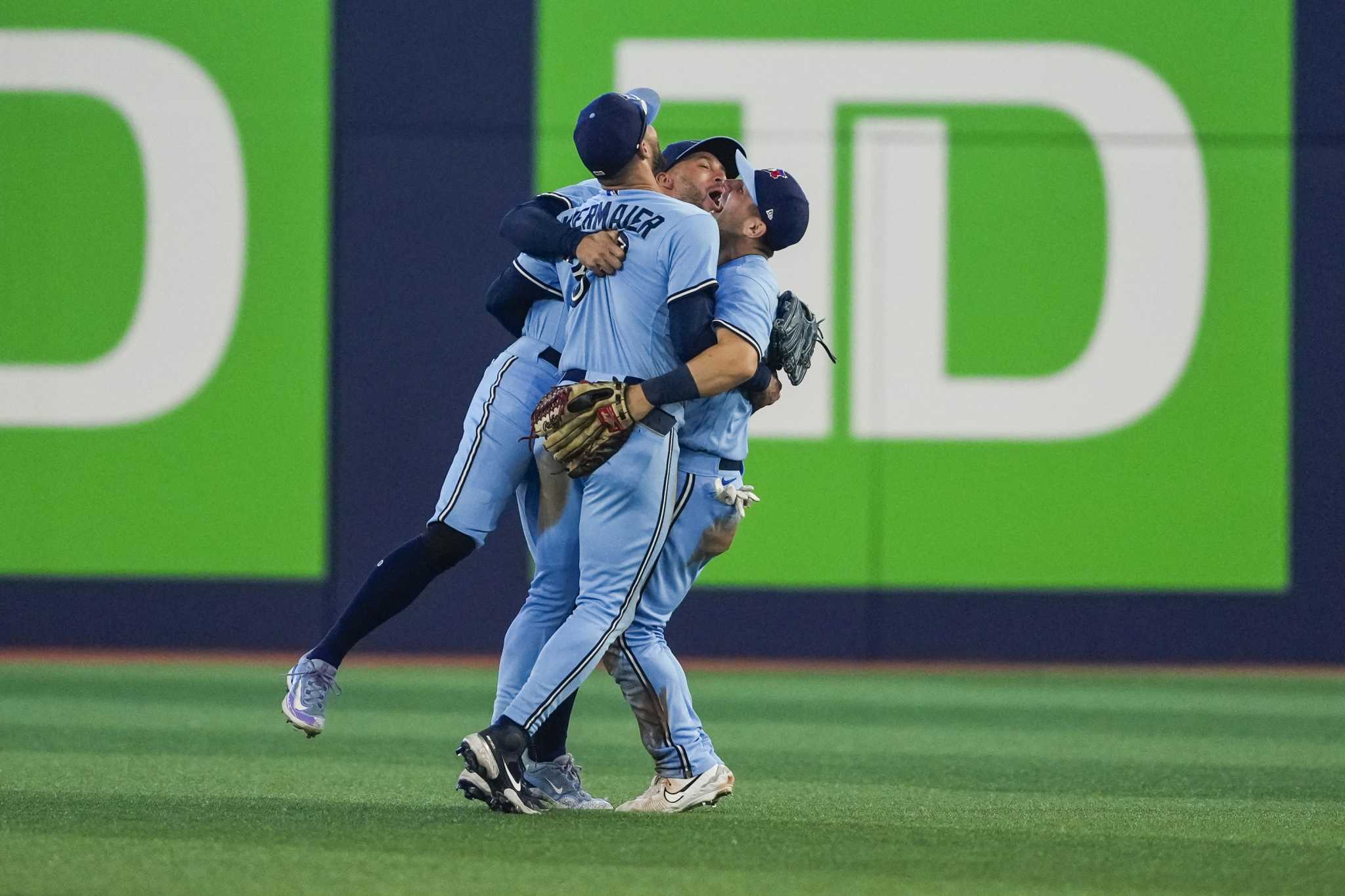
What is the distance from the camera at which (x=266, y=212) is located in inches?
399

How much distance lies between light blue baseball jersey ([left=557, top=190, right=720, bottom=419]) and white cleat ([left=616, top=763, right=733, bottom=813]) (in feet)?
3.38

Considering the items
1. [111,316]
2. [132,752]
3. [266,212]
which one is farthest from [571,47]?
[132,752]

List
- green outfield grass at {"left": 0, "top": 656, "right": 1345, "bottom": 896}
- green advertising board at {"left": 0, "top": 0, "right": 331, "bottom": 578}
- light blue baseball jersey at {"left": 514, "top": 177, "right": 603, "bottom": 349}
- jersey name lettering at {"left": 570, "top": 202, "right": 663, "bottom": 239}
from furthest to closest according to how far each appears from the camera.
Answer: green advertising board at {"left": 0, "top": 0, "right": 331, "bottom": 578}
light blue baseball jersey at {"left": 514, "top": 177, "right": 603, "bottom": 349}
jersey name lettering at {"left": 570, "top": 202, "right": 663, "bottom": 239}
green outfield grass at {"left": 0, "top": 656, "right": 1345, "bottom": 896}

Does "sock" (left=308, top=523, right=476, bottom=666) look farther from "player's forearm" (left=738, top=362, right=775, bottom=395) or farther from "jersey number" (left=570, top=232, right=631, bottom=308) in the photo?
"player's forearm" (left=738, top=362, right=775, bottom=395)

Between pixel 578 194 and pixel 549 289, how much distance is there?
0.34m

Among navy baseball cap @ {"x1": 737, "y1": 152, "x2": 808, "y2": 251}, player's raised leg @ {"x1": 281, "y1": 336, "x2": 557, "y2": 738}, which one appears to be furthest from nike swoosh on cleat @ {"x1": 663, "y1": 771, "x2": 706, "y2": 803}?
navy baseball cap @ {"x1": 737, "y1": 152, "x2": 808, "y2": 251}

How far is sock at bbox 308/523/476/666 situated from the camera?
4.83 m

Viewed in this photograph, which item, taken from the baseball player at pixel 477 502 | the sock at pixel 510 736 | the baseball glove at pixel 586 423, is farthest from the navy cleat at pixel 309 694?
the baseball glove at pixel 586 423

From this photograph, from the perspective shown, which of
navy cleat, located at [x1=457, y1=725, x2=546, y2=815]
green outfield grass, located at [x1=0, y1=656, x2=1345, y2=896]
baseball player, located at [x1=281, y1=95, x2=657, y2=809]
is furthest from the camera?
baseball player, located at [x1=281, y1=95, x2=657, y2=809]

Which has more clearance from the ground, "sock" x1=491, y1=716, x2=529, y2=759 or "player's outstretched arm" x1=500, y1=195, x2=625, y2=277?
"player's outstretched arm" x1=500, y1=195, x2=625, y2=277

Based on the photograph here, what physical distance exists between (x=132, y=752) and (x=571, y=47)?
5.56 meters

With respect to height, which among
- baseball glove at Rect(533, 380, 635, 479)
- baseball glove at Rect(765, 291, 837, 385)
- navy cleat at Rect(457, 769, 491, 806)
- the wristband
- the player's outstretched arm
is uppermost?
the player's outstretched arm

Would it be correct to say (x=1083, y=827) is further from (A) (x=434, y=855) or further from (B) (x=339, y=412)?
(B) (x=339, y=412)

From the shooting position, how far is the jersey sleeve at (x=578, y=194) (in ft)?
16.2
